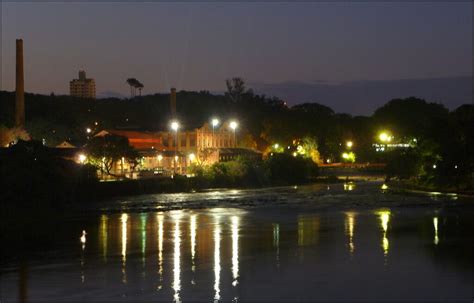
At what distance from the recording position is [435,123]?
77750 millimetres

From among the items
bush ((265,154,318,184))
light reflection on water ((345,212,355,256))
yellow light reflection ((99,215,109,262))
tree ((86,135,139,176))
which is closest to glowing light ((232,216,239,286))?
light reflection on water ((345,212,355,256))

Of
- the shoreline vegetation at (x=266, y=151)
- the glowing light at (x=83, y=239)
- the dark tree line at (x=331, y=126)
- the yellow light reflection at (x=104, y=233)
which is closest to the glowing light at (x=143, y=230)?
the yellow light reflection at (x=104, y=233)

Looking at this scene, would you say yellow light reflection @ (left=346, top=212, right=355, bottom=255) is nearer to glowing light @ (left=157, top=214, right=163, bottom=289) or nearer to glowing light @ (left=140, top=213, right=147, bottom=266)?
glowing light @ (left=157, top=214, right=163, bottom=289)

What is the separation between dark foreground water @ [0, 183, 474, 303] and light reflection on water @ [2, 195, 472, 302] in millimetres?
47

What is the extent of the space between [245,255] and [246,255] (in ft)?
0.13

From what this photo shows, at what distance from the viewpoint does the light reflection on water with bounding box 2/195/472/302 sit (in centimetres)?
2514

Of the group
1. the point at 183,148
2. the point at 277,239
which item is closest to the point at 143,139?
the point at 183,148

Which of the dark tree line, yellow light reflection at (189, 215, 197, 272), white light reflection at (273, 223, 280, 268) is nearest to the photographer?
yellow light reflection at (189, 215, 197, 272)

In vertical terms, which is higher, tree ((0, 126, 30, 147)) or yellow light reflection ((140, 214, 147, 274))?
tree ((0, 126, 30, 147))

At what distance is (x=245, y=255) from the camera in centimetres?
3228

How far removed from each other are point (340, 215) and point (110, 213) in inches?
622

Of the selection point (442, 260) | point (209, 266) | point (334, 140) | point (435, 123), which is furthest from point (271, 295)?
point (334, 140)

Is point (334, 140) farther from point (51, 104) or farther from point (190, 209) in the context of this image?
point (190, 209)

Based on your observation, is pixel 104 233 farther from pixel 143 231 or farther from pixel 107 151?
pixel 107 151
